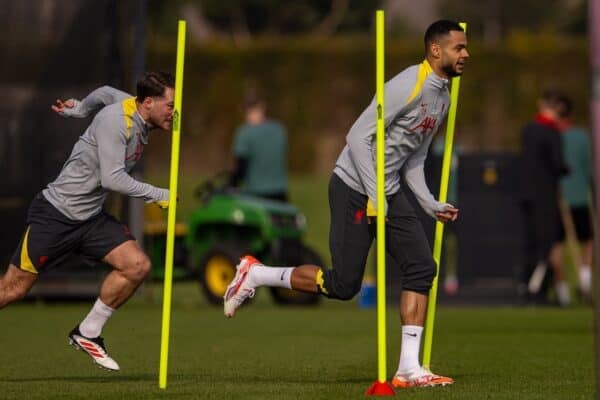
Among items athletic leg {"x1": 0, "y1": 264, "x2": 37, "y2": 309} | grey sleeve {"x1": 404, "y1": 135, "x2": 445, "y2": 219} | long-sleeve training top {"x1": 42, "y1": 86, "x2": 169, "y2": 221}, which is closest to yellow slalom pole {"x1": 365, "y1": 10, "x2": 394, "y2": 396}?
grey sleeve {"x1": 404, "y1": 135, "x2": 445, "y2": 219}

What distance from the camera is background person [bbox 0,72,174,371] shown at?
9.67m

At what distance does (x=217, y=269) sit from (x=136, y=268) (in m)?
7.62

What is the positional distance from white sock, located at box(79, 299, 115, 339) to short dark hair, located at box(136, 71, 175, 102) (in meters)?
1.31

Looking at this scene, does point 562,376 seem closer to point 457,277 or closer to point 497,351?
point 497,351

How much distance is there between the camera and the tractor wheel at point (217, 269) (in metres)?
17.4

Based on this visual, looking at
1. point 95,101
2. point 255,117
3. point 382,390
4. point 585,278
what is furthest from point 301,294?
point 382,390

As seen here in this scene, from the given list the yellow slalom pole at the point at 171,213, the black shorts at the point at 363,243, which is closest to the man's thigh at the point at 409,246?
the black shorts at the point at 363,243

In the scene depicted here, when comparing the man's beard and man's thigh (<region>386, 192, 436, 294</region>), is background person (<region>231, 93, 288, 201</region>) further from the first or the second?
the man's beard

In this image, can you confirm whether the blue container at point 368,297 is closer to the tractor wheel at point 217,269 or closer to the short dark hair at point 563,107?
the tractor wheel at point 217,269

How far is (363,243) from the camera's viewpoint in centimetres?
952

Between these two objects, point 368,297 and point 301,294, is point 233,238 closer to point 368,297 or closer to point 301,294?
point 301,294

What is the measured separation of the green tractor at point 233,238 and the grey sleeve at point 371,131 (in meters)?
8.02

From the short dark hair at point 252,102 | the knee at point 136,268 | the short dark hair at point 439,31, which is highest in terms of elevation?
the short dark hair at point 252,102

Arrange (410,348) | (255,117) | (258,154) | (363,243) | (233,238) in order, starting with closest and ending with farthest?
(410,348)
(363,243)
(233,238)
(258,154)
(255,117)
